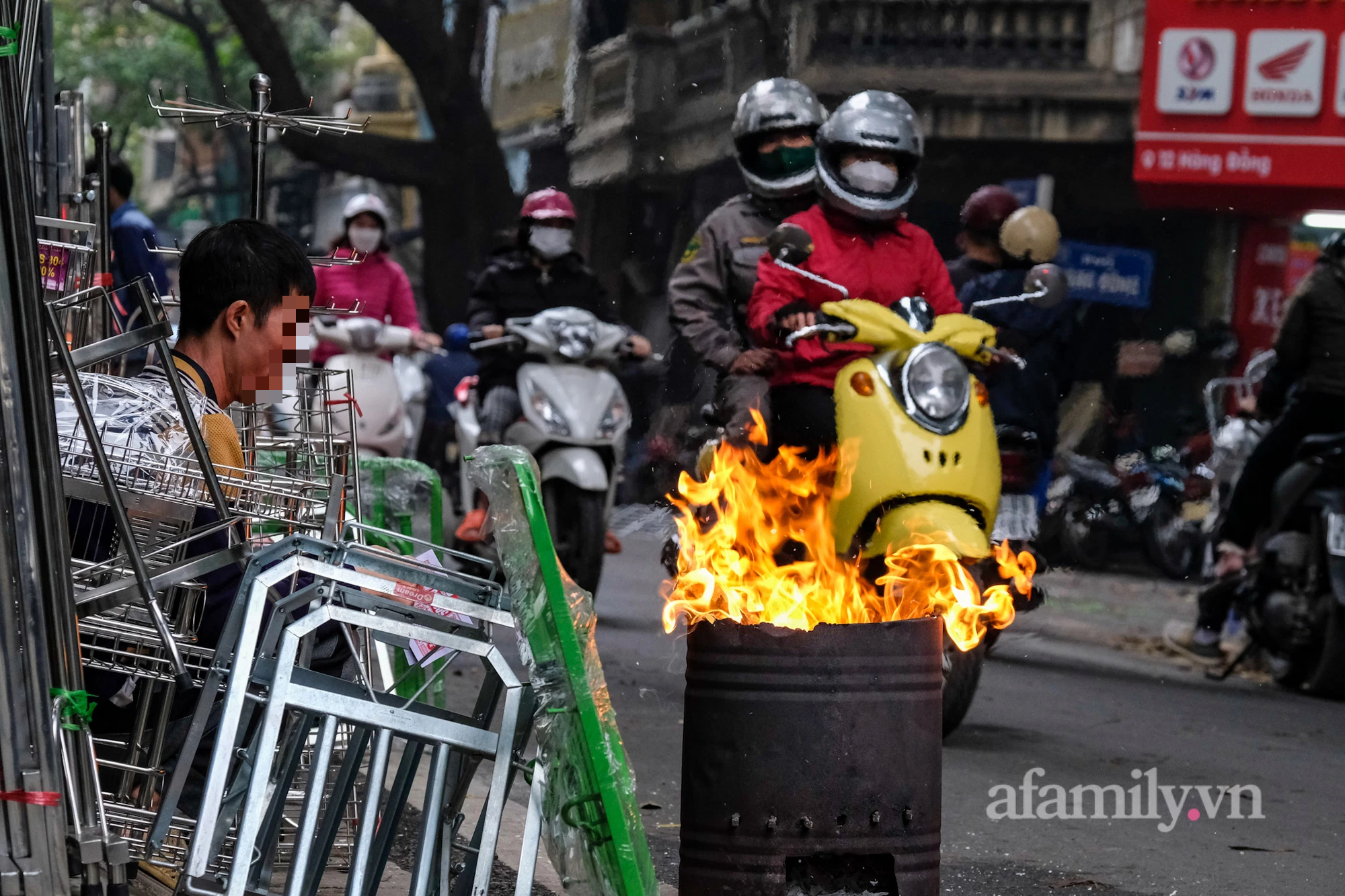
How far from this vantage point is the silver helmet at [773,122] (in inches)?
257

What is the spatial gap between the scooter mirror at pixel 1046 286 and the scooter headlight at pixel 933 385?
0.58 m

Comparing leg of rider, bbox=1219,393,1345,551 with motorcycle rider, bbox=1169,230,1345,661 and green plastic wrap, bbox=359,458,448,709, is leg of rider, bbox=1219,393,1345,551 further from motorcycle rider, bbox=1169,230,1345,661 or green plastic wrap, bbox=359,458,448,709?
green plastic wrap, bbox=359,458,448,709

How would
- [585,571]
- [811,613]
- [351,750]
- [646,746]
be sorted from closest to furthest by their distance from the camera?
[351,750] → [811,613] → [646,746] → [585,571]

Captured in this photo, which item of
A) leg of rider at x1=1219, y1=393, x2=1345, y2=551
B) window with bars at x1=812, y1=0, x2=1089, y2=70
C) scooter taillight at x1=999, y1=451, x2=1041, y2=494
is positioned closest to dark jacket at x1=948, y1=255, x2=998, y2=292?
scooter taillight at x1=999, y1=451, x2=1041, y2=494

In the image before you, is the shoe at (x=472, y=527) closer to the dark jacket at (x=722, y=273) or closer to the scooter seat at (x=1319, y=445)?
the dark jacket at (x=722, y=273)

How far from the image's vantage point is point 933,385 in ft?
17.1

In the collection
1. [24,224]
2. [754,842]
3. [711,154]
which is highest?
[711,154]

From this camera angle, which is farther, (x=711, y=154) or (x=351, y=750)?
(x=711, y=154)

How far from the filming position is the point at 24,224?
8.64 ft

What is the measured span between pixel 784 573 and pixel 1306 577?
4.53 metres

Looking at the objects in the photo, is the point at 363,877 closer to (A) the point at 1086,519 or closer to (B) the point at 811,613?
(B) the point at 811,613

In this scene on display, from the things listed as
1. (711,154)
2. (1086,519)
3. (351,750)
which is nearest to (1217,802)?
(351,750)

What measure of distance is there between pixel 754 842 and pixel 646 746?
2624mm

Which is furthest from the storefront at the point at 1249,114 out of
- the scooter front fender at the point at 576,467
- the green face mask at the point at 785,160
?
the green face mask at the point at 785,160
